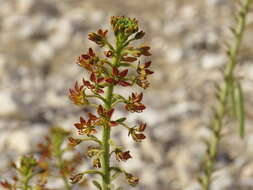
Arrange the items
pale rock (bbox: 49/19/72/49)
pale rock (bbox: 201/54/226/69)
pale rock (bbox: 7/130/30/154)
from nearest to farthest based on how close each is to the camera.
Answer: pale rock (bbox: 7/130/30/154)
pale rock (bbox: 201/54/226/69)
pale rock (bbox: 49/19/72/49)

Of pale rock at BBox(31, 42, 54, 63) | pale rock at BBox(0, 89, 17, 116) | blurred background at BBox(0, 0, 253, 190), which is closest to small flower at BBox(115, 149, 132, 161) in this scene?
blurred background at BBox(0, 0, 253, 190)

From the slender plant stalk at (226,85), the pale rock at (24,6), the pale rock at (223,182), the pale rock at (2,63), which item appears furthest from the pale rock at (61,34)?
the slender plant stalk at (226,85)

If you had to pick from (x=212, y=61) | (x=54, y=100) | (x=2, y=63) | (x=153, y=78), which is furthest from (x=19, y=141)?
(x=212, y=61)

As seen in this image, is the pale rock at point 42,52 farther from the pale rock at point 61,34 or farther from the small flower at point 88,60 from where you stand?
the small flower at point 88,60

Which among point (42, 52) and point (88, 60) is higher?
point (42, 52)

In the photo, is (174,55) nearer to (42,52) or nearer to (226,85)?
(42,52)

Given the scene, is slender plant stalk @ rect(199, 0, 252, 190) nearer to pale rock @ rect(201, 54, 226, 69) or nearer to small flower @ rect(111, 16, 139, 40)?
small flower @ rect(111, 16, 139, 40)

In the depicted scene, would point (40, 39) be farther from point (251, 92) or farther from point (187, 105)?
point (251, 92)

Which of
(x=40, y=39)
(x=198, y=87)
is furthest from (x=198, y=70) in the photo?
(x=40, y=39)
